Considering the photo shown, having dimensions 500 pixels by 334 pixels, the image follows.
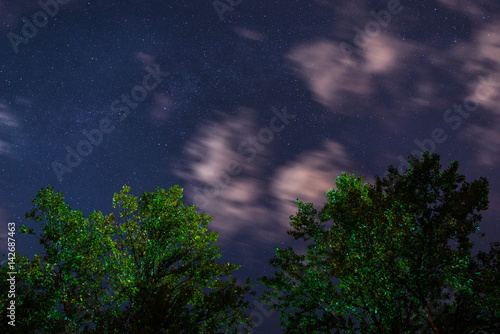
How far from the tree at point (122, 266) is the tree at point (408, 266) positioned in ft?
17.5

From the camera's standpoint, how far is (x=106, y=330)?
13.2 metres

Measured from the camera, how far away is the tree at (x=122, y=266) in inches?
694

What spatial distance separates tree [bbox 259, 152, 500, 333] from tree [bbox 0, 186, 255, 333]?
532 cm

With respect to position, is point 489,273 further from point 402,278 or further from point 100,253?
point 100,253

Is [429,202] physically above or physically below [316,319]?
above

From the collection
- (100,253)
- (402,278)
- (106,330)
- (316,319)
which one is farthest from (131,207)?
(402,278)

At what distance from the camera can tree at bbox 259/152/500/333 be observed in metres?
13.8

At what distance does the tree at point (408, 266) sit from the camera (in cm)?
1381

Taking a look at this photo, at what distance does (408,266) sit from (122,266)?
1714 cm

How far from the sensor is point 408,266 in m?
15.3

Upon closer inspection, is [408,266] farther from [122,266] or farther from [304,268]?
[122,266]

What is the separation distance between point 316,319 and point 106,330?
36.9 ft

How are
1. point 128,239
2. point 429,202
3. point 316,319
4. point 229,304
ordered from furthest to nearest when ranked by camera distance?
point 128,239 → point 229,304 → point 316,319 → point 429,202

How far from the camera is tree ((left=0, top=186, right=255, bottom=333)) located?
57.8 ft
